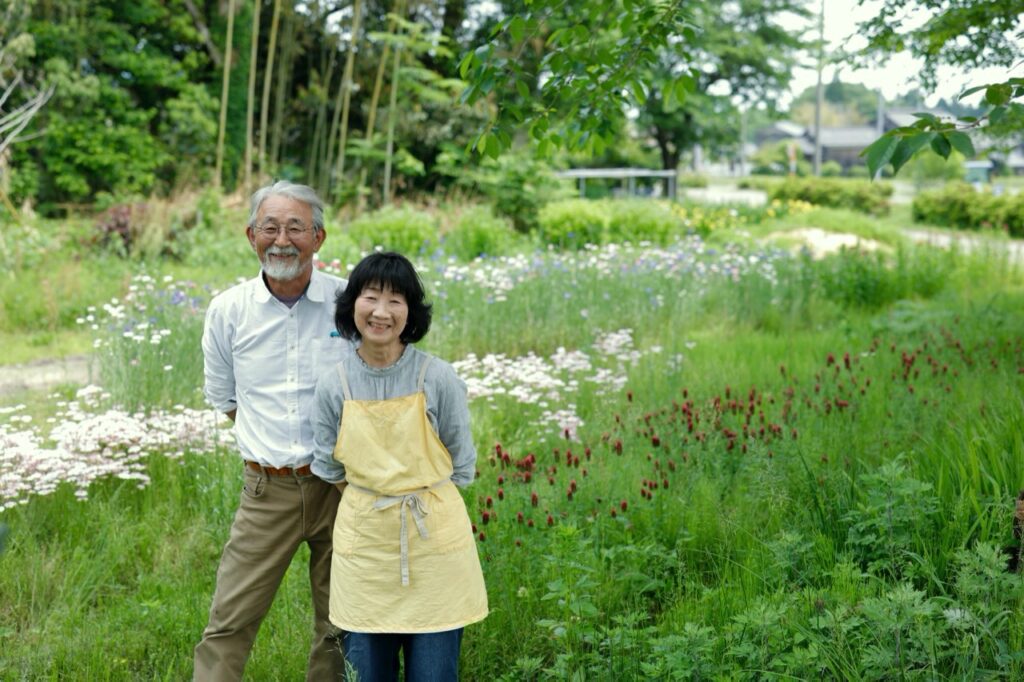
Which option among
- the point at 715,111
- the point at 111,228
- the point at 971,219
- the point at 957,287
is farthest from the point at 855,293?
the point at 715,111

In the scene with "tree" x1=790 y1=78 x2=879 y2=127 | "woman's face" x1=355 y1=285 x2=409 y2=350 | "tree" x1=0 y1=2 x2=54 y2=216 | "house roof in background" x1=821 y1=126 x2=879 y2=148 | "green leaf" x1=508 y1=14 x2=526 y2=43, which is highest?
"tree" x1=790 y1=78 x2=879 y2=127

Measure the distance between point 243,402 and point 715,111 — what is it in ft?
92.7

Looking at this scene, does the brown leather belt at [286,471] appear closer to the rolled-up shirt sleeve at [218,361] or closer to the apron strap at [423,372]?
the rolled-up shirt sleeve at [218,361]

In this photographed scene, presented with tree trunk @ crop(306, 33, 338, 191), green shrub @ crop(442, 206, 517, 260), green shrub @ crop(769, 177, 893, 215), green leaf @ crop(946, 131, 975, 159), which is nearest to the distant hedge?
green shrub @ crop(769, 177, 893, 215)

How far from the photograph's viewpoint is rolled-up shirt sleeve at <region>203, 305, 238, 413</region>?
3193mm

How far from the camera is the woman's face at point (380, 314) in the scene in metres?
2.66

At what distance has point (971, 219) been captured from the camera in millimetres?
22859

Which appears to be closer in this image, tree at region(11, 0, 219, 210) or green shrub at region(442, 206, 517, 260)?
green shrub at region(442, 206, 517, 260)

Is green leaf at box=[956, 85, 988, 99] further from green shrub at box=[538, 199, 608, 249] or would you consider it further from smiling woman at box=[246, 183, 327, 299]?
green shrub at box=[538, 199, 608, 249]

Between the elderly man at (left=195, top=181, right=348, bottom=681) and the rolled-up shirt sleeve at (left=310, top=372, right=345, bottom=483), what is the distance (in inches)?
10.5

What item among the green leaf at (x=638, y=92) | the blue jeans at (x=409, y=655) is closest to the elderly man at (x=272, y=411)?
the blue jeans at (x=409, y=655)

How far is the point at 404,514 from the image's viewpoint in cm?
264

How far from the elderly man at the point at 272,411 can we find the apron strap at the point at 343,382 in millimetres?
332

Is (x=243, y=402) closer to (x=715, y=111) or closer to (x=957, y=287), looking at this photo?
(x=957, y=287)
